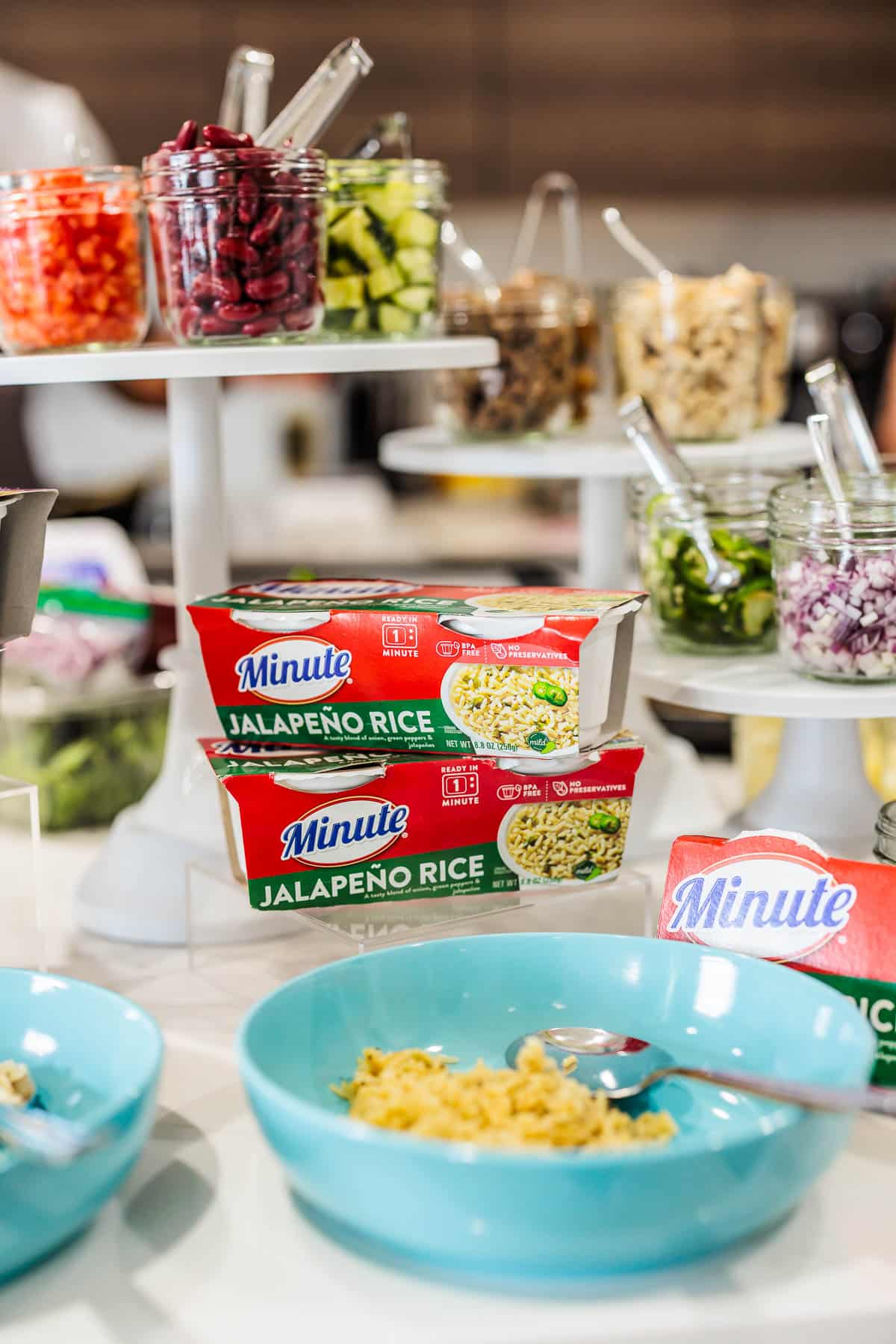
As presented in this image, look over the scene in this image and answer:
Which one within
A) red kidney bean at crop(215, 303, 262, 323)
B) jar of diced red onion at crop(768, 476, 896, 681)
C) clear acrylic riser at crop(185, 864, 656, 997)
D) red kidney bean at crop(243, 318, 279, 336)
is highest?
red kidney bean at crop(215, 303, 262, 323)

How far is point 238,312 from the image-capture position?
887mm

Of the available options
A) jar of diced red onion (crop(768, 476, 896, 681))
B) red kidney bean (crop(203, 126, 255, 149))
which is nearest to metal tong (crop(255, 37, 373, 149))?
red kidney bean (crop(203, 126, 255, 149))

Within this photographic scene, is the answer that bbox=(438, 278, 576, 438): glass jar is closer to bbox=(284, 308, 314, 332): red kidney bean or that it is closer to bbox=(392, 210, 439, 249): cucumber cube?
bbox=(392, 210, 439, 249): cucumber cube

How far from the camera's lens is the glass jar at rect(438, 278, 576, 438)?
→ 3.89 ft

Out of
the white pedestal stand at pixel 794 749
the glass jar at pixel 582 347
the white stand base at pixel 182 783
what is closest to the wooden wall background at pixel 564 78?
the glass jar at pixel 582 347

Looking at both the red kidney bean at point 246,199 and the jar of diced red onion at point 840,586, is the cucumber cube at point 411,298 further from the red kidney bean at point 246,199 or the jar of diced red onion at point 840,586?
the jar of diced red onion at point 840,586

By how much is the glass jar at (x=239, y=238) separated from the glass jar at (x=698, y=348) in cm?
36

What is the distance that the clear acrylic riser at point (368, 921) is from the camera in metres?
0.85

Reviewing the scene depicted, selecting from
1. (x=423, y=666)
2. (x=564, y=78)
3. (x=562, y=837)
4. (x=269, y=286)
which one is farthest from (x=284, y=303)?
(x=564, y=78)

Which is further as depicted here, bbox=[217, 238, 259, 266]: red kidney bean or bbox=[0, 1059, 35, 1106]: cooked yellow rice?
bbox=[217, 238, 259, 266]: red kidney bean

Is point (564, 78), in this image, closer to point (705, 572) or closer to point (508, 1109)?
point (705, 572)

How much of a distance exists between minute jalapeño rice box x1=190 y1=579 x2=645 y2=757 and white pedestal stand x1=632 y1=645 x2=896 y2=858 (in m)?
0.08

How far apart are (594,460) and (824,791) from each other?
0.29m

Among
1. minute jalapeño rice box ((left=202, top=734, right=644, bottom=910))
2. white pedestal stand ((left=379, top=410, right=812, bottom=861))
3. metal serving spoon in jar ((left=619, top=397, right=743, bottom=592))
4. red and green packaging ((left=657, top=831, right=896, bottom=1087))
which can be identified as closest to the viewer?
red and green packaging ((left=657, top=831, right=896, bottom=1087))
